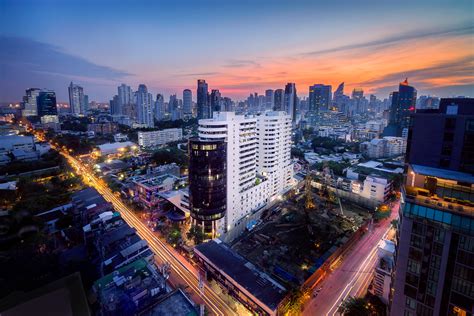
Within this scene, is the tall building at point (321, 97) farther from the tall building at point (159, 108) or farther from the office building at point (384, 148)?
the tall building at point (159, 108)

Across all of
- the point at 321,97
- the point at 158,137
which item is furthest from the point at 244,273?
the point at 321,97

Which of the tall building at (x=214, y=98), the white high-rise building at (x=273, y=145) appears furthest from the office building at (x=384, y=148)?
the tall building at (x=214, y=98)

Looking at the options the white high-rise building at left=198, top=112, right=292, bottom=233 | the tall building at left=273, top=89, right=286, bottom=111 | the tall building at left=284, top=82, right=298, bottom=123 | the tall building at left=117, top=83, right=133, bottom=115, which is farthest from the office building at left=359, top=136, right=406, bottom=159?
the tall building at left=117, top=83, right=133, bottom=115

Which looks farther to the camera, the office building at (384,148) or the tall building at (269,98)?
the tall building at (269,98)

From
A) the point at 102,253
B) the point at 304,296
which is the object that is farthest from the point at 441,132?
the point at 102,253

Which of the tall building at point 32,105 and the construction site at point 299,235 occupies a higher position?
the tall building at point 32,105

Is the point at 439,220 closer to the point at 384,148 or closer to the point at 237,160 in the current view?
the point at 237,160
